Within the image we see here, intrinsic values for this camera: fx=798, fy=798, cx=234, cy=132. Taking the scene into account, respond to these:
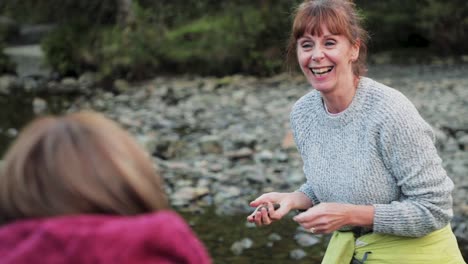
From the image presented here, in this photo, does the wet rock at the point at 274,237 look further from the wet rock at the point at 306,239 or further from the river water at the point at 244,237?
the wet rock at the point at 306,239

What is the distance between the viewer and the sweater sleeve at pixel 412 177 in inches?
108

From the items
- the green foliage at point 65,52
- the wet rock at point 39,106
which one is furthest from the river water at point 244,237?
the green foliage at point 65,52

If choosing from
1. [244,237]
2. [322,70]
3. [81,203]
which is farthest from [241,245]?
[81,203]

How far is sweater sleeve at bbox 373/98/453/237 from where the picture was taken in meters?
2.76

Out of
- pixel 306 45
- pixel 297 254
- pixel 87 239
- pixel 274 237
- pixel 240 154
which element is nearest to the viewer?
pixel 87 239

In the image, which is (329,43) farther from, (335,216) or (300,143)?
(335,216)

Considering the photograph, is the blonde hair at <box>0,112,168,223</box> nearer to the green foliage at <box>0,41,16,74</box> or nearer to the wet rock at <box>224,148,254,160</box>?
the wet rock at <box>224,148,254,160</box>

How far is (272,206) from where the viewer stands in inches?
117

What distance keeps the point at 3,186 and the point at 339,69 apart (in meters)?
1.74

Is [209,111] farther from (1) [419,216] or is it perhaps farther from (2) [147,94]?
(1) [419,216]

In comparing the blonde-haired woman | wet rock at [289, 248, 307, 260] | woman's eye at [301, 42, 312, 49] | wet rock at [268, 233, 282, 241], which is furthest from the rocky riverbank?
the blonde-haired woman

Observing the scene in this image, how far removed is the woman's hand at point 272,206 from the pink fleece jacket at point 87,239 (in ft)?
4.70

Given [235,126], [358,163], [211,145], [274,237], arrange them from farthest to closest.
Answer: [235,126], [211,145], [274,237], [358,163]

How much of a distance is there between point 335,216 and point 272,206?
276 mm
